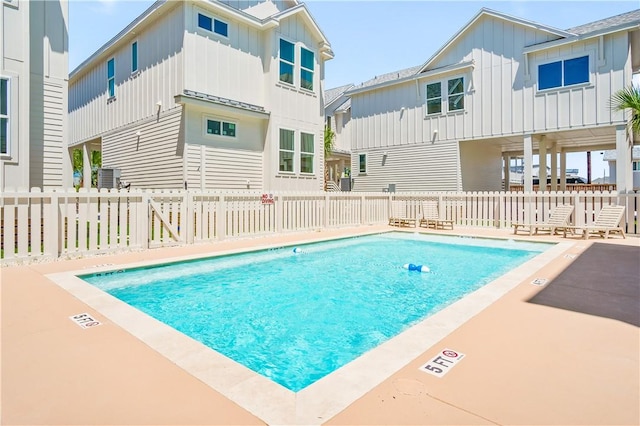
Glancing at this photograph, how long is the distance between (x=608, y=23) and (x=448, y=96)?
20.6 feet

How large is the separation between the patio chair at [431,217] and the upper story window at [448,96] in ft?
18.6

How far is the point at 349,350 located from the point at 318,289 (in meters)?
2.38

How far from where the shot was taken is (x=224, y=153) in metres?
12.5

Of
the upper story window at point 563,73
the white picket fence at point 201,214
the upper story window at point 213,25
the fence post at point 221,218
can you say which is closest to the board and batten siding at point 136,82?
the upper story window at point 213,25

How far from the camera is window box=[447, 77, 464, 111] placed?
672 inches

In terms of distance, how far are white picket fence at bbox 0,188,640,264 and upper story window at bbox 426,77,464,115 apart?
5.31m

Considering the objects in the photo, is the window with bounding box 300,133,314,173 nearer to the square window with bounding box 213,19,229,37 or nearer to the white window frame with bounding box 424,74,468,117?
the square window with bounding box 213,19,229,37

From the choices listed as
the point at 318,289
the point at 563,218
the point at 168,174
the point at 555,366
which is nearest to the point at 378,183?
the point at 563,218

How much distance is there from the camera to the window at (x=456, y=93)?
1708 centimetres

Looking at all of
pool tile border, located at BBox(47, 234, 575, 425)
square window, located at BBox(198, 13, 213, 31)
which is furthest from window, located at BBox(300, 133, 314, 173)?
pool tile border, located at BBox(47, 234, 575, 425)

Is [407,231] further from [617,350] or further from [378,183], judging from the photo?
[617,350]

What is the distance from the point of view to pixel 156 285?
19.2ft

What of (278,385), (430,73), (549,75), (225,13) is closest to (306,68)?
(225,13)

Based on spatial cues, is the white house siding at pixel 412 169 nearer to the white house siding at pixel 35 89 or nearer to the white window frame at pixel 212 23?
the white window frame at pixel 212 23
